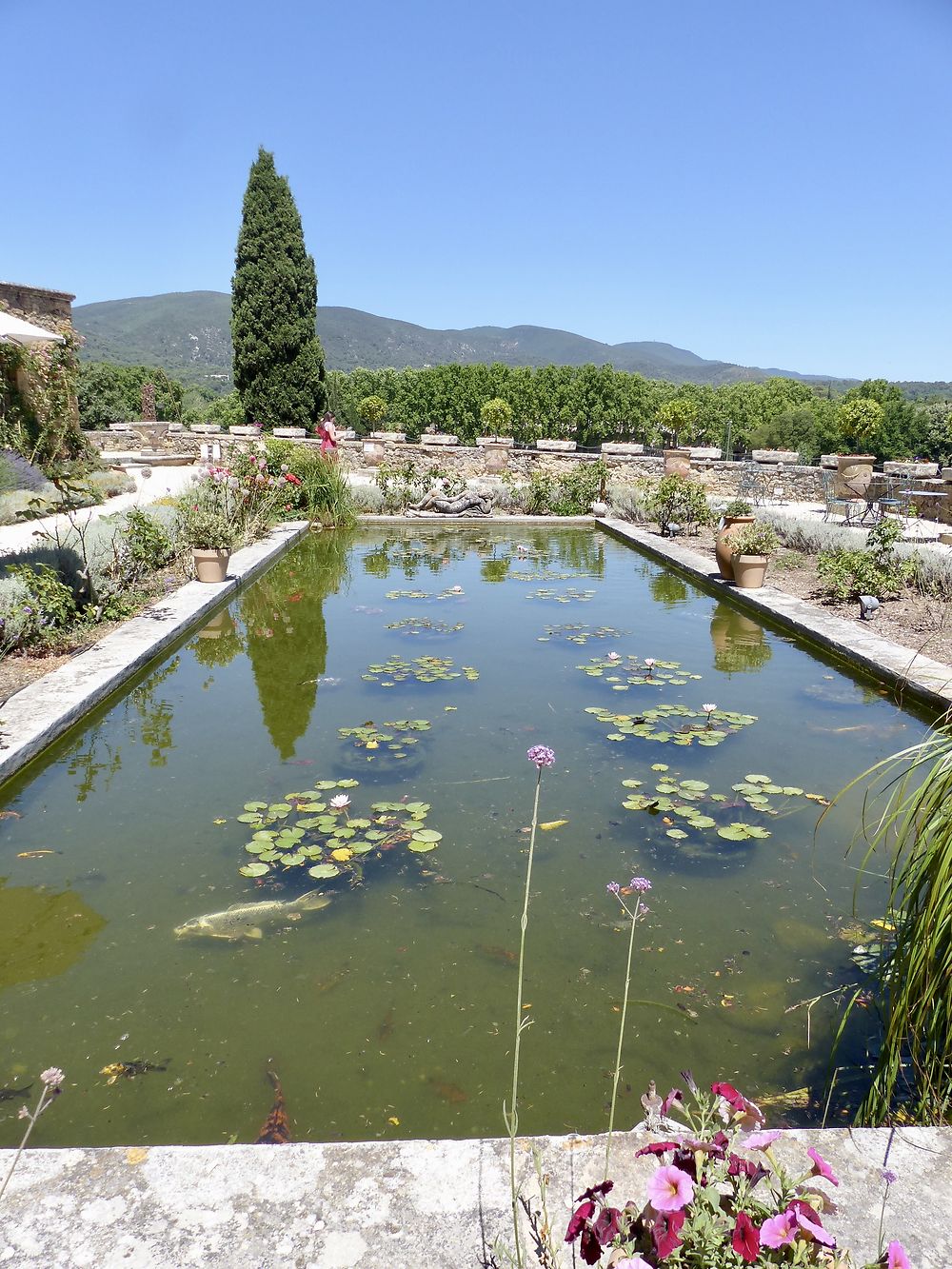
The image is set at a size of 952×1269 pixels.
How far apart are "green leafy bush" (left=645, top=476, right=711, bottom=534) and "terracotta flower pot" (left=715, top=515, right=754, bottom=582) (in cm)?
313

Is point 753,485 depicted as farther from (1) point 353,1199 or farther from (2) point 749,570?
(1) point 353,1199

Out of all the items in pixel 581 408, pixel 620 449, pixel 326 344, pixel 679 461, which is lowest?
pixel 679 461

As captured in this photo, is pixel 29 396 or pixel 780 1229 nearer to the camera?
pixel 780 1229

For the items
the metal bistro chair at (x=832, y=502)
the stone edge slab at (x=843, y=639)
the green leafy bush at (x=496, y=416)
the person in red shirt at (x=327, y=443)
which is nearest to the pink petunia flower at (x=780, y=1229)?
the stone edge slab at (x=843, y=639)

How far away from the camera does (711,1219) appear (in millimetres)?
1024

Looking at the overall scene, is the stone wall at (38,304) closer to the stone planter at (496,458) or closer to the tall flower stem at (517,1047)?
the stone planter at (496,458)

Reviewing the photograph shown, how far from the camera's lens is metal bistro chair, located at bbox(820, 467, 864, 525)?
10594 mm

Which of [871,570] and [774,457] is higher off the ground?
[774,457]

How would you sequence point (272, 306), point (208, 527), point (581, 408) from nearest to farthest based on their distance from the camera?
point (208, 527)
point (272, 306)
point (581, 408)

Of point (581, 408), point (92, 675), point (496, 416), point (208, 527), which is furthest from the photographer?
point (581, 408)

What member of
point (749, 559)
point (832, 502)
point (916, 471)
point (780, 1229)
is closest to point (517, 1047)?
point (780, 1229)

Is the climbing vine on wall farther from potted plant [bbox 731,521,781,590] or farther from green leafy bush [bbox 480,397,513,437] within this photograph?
green leafy bush [bbox 480,397,513,437]

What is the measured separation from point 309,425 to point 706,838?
19102mm

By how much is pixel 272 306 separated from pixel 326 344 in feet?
353
